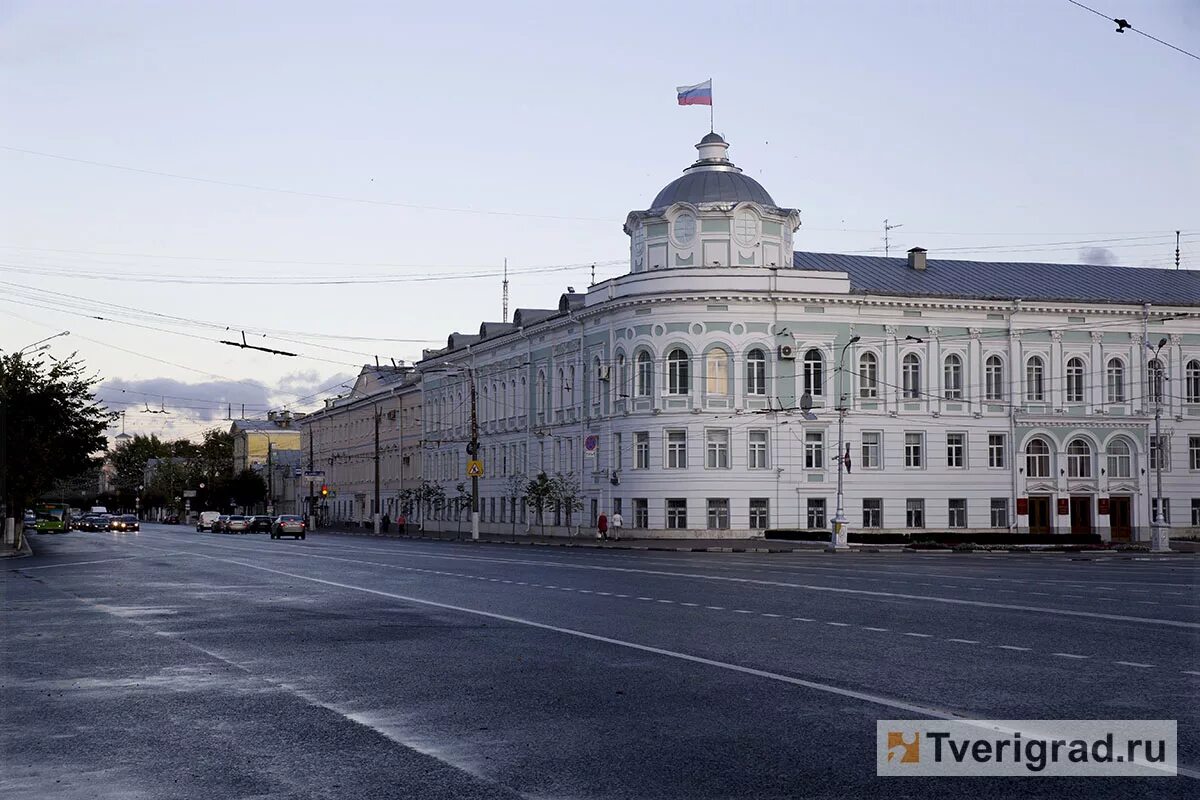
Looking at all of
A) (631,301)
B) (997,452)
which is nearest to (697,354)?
(631,301)

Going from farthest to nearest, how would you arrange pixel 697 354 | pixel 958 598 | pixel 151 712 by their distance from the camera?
pixel 697 354, pixel 958 598, pixel 151 712

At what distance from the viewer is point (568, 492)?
73.0 meters

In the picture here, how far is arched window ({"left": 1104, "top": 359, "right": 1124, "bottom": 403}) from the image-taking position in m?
72.6

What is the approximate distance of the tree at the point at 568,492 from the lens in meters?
72.1

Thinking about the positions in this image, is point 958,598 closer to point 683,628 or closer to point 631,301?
point 683,628

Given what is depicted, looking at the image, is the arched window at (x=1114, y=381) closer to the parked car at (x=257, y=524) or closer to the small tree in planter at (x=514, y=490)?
the small tree in planter at (x=514, y=490)

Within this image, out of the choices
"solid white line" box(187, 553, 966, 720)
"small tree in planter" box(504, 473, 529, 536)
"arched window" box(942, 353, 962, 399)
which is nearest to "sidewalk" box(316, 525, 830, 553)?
"small tree in planter" box(504, 473, 529, 536)

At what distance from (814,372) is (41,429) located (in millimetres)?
35262

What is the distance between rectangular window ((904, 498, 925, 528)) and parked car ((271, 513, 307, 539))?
33040 mm

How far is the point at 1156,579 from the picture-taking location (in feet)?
102

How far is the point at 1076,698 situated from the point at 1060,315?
209 feet

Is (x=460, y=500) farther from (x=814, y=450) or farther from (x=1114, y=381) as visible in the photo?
(x=1114, y=381)

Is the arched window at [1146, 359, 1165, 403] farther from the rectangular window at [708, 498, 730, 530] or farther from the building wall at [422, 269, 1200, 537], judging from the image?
the rectangular window at [708, 498, 730, 530]

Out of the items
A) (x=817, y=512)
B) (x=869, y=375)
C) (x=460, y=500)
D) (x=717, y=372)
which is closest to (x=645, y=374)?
(x=717, y=372)
